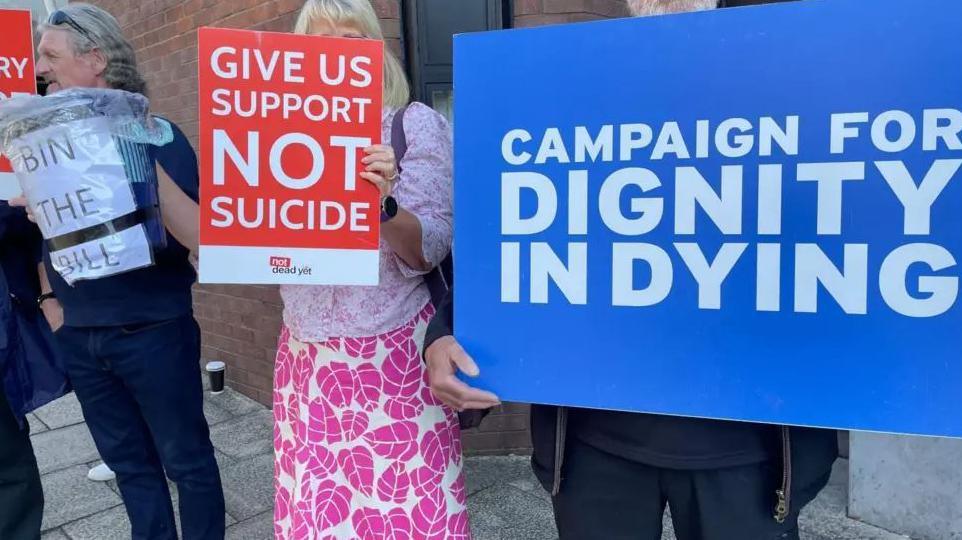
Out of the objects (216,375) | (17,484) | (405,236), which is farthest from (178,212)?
(216,375)

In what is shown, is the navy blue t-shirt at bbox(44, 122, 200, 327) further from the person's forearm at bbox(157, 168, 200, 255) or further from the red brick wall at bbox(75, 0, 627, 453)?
the red brick wall at bbox(75, 0, 627, 453)

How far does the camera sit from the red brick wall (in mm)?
3018

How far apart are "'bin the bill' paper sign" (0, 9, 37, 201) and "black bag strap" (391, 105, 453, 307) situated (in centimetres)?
119

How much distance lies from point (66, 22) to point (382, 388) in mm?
1487

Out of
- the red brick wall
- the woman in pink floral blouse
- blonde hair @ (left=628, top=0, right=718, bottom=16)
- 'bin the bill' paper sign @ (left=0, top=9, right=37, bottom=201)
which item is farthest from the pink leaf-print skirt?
the red brick wall

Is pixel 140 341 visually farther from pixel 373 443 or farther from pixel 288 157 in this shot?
pixel 288 157

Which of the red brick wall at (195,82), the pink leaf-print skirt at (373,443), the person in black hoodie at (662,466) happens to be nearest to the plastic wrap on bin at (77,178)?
the pink leaf-print skirt at (373,443)

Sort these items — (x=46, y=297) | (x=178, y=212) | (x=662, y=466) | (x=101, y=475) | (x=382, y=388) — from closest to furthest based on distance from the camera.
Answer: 1. (x=662, y=466)
2. (x=382, y=388)
3. (x=178, y=212)
4. (x=46, y=297)
5. (x=101, y=475)

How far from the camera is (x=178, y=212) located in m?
1.84

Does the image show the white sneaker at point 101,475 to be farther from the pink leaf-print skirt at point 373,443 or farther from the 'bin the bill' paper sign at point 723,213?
the 'bin the bill' paper sign at point 723,213

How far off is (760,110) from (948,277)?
15.5 inches

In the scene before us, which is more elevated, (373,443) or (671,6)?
(671,6)

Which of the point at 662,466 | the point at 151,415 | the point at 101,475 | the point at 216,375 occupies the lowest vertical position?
the point at 101,475

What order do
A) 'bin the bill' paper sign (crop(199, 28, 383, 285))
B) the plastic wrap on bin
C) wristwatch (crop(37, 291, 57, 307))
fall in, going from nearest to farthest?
'bin the bill' paper sign (crop(199, 28, 383, 285)) < the plastic wrap on bin < wristwatch (crop(37, 291, 57, 307))
